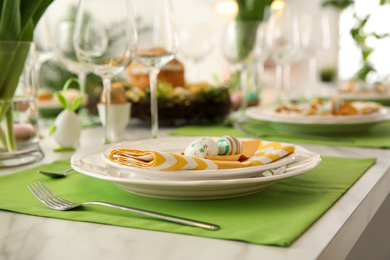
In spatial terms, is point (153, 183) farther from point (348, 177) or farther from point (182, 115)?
point (182, 115)

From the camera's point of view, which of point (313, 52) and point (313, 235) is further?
point (313, 52)

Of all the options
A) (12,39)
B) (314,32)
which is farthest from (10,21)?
(314,32)

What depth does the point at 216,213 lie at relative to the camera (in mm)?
568

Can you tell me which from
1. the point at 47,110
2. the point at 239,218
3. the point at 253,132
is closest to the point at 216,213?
the point at 239,218

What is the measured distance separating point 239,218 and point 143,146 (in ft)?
0.95

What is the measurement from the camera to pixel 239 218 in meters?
0.55

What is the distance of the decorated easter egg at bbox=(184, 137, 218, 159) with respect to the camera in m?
0.68

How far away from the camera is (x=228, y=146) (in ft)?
2.28

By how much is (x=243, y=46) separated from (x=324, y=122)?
45 cm

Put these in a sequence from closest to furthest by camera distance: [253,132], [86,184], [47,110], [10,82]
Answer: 1. [86,184]
2. [10,82]
3. [253,132]
4. [47,110]

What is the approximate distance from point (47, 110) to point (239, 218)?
1233 mm

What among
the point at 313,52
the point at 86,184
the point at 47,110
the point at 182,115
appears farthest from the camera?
the point at 313,52

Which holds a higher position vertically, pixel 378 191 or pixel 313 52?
pixel 313 52

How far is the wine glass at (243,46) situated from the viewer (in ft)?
4.89
